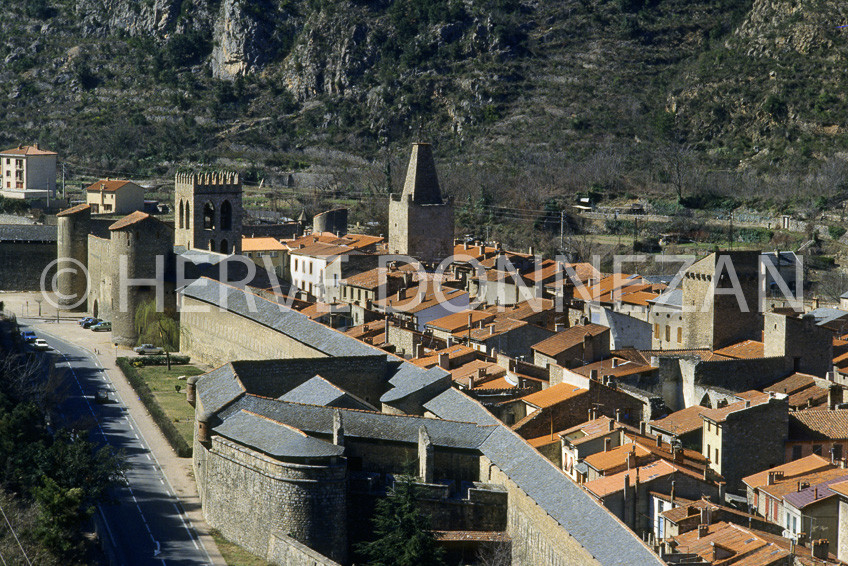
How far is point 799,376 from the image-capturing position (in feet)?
112

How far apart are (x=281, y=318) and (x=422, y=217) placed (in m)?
15.0

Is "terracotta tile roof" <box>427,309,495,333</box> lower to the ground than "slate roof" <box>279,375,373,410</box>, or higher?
higher

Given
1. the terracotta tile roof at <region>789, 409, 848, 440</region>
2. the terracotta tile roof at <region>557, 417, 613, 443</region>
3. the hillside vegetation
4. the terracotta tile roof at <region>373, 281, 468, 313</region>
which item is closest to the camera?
the terracotta tile roof at <region>557, 417, 613, 443</region>

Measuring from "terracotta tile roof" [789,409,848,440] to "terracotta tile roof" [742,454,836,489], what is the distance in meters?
1.15

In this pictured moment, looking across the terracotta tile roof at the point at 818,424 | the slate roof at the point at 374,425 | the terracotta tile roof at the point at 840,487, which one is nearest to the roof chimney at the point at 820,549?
the terracotta tile roof at the point at 840,487

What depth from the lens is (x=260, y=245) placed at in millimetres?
56938

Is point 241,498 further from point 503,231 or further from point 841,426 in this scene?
point 503,231

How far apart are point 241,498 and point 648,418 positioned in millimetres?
9377

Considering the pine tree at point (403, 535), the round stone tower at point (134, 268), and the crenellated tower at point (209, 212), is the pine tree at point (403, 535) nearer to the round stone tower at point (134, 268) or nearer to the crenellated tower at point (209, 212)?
the round stone tower at point (134, 268)

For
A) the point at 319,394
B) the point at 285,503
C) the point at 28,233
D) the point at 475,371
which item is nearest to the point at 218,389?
the point at 319,394

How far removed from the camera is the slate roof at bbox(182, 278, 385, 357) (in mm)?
35281

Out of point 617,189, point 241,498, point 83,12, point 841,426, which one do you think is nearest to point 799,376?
point 841,426

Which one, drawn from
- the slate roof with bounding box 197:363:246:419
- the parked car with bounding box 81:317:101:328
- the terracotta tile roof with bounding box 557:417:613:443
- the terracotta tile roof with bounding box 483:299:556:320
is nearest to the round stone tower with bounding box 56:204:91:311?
the parked car with bounding box 81:317:101:328

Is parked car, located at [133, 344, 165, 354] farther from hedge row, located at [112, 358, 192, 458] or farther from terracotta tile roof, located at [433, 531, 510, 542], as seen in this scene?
terracotta tile roof, located at [433, 531, 510, 542]
